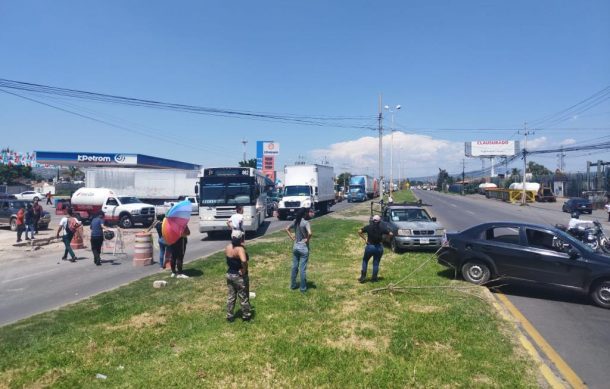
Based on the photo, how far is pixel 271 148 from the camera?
78.8 meters

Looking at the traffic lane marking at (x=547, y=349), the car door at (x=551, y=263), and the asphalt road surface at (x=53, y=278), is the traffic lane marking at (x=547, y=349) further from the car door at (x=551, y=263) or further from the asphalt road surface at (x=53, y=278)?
the asphalt road surface at (x=53, y=278)

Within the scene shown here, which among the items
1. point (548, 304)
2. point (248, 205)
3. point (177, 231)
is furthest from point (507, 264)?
point (248, 205)

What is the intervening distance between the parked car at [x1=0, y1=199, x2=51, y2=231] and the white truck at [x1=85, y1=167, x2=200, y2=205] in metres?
10.3

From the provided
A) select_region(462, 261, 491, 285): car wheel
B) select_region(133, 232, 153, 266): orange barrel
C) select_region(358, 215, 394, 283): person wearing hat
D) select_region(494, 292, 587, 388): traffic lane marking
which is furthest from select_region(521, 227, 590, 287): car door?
select_region(133, 232, 153, 266): orange barrel

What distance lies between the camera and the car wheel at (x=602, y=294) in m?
8.68

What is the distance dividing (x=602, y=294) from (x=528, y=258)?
4.81 feet

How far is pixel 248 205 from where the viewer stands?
2003 cm

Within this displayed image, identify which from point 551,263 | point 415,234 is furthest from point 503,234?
point 415,234

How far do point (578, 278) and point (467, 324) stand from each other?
11.9 feet

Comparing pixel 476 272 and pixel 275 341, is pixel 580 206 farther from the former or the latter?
pixel 275 341

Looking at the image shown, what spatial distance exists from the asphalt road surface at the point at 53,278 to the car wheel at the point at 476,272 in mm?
8595

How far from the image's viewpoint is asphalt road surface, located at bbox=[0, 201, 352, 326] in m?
9.55

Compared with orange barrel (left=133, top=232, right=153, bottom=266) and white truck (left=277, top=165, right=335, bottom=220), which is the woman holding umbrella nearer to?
orange barrel (left=133, top=232, right=153, bottom=266)

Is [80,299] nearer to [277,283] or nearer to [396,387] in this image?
[277,283]
